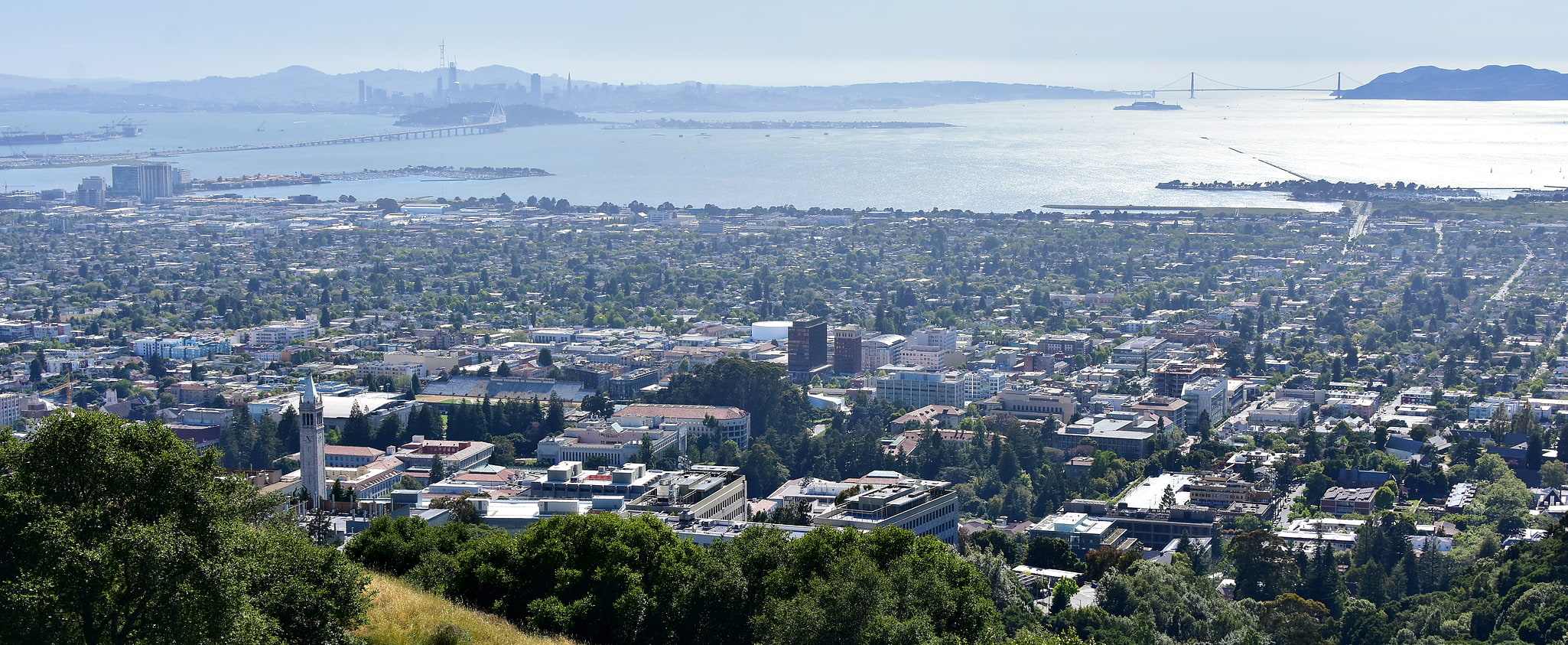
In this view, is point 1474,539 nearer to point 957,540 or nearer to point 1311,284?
point 957,540

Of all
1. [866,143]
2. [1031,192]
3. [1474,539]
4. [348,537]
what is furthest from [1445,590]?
[866,143]

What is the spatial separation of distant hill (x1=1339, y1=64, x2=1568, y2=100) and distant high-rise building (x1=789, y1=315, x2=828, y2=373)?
306ft

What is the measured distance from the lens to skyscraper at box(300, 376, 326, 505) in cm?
1873

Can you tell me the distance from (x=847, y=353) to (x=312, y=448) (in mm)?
12842

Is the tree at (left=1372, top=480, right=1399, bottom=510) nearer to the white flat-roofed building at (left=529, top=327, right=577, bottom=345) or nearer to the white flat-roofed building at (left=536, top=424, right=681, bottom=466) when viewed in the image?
the white flat-roofed building at (left=536, top=424, right=681, bottom=466)

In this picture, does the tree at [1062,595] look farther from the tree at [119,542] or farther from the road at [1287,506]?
the tree at [119,542]

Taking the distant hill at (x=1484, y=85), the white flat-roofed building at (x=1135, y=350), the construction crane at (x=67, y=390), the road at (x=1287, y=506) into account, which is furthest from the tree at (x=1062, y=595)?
the distant hill at (x=1484, y=85)

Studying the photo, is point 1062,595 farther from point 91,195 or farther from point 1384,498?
point 91,195

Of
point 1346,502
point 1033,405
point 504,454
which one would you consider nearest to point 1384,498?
point 1346,502

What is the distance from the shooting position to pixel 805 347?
29703mm

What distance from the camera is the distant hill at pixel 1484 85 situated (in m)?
113

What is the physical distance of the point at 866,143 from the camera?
9938cm

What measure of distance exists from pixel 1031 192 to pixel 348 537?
184ft


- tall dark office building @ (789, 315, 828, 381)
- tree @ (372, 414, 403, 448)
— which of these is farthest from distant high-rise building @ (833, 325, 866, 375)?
tree @ (372, 414, 403, 448)
